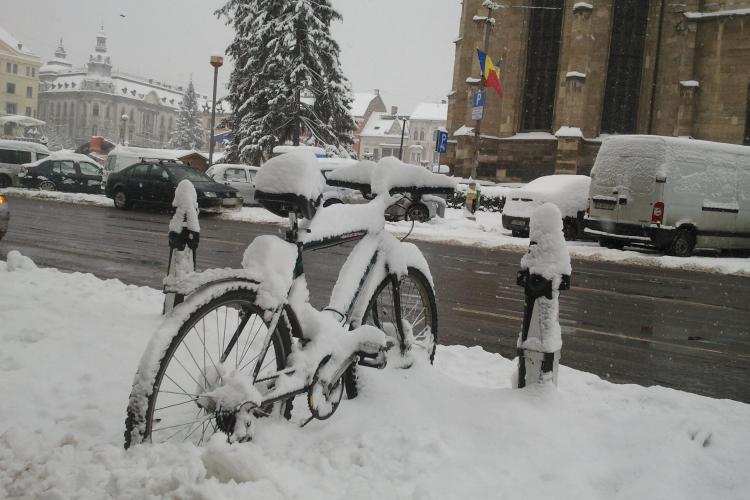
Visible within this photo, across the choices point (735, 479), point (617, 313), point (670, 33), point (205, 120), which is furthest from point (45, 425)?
point (205, 120)

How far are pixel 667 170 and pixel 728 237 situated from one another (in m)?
2.76

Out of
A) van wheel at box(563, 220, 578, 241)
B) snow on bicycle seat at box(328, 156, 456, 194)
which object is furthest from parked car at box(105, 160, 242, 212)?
snow on bicycle seat at box(328, 156, 456, 194)

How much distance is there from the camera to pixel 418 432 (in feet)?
10.1

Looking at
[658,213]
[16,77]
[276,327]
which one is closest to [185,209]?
[276,327]

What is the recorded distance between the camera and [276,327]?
2885 millimetres

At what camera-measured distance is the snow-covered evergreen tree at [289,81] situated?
29953 millimetres

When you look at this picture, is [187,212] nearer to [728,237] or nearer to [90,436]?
[90,436]

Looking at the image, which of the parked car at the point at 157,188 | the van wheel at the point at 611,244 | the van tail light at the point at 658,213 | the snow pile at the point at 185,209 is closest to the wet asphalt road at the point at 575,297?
the van tail light at the point at 658,213

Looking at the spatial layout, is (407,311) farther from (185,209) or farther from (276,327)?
(185,209)

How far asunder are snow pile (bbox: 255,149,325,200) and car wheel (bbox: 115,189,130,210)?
1860 cm

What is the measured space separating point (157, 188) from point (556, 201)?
38.0ft

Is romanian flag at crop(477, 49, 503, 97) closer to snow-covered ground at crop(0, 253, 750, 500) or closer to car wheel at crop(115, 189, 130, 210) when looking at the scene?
car wheel at crop(115, 189, 130, 210)

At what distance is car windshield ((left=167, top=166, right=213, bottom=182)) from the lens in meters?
20.2

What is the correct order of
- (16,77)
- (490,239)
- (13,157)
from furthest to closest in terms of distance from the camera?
1. (16,77)
2. (13,157)
3. (490,239)
